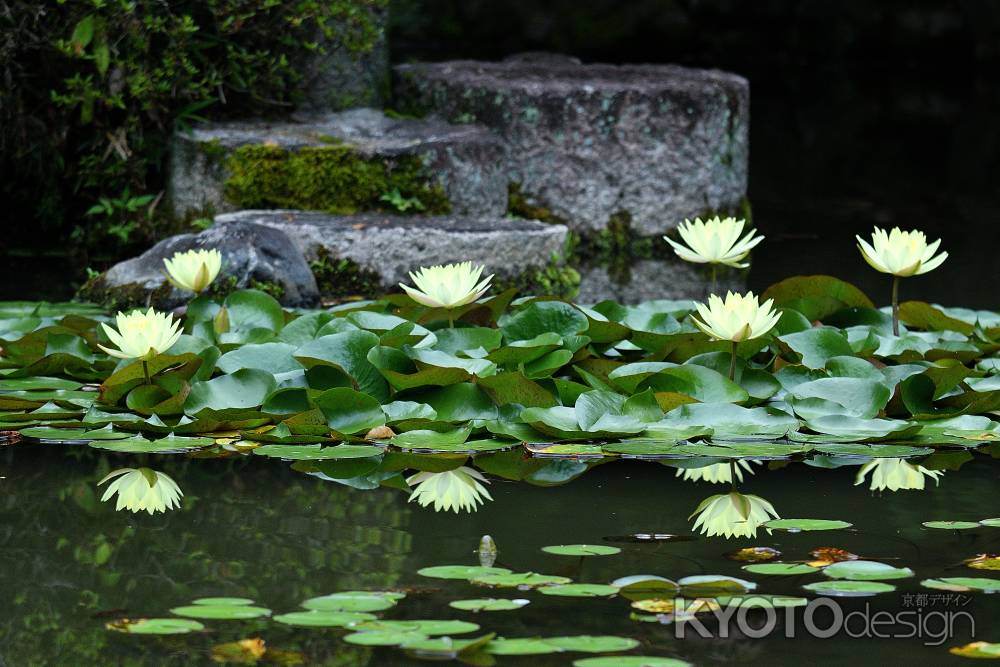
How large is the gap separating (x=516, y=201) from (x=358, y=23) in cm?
91

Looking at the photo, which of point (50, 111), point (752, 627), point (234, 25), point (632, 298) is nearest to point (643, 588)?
point (752, 627)

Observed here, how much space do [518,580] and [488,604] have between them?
4.0 inches

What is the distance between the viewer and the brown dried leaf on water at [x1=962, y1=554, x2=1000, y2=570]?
1.75m

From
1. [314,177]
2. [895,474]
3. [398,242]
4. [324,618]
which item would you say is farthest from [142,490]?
[314,177]

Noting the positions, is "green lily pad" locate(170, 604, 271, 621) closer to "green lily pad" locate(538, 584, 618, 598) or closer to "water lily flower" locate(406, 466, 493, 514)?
"green lily pad" locate(538, 584, 618, 598)

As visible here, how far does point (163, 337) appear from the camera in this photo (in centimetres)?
229

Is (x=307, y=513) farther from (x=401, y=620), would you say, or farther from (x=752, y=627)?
(x=752, y=627)

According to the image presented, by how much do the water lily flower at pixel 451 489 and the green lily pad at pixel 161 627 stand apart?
0.59m

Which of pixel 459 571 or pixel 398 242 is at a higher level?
pixel 398 242

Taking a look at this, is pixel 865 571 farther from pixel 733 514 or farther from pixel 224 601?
pixel 224 601

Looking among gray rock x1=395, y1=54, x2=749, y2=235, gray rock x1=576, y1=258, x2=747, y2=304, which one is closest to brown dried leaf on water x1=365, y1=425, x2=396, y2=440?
gray rock x1=576, y1=258, x2=747, y2=304

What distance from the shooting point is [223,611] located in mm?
1551

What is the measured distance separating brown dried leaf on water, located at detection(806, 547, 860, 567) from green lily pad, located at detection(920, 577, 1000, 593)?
4.9 inches

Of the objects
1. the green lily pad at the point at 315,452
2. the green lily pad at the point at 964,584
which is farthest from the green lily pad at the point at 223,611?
the green lily pad at the point at 964,584
